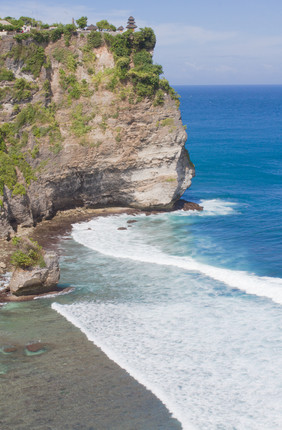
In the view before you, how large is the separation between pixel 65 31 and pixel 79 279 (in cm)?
2099

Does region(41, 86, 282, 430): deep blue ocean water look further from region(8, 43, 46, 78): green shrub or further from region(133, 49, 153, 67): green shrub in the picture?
region(133, 49, 153, 67): green shrub

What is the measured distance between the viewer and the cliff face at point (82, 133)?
1444 inches

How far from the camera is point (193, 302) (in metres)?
26.0

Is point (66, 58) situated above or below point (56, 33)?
below

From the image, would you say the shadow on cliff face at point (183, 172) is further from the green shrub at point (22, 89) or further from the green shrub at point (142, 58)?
the green shrub at point (22, 89)

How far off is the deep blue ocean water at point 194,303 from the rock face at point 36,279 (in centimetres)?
119

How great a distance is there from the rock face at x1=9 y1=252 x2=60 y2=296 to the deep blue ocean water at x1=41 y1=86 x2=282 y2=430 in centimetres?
119

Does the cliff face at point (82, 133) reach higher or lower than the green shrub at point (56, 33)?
lower

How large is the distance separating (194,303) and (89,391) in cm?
897

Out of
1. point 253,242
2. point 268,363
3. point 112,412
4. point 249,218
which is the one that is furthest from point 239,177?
point 112,412

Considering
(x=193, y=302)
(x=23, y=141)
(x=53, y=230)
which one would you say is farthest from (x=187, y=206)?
(x=193, y=302)

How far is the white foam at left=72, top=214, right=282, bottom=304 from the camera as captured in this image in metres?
27.9

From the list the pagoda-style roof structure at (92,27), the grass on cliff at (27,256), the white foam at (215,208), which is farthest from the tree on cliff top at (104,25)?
the grass on cliff at (27,256)

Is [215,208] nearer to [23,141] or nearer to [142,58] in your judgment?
[142,58]
